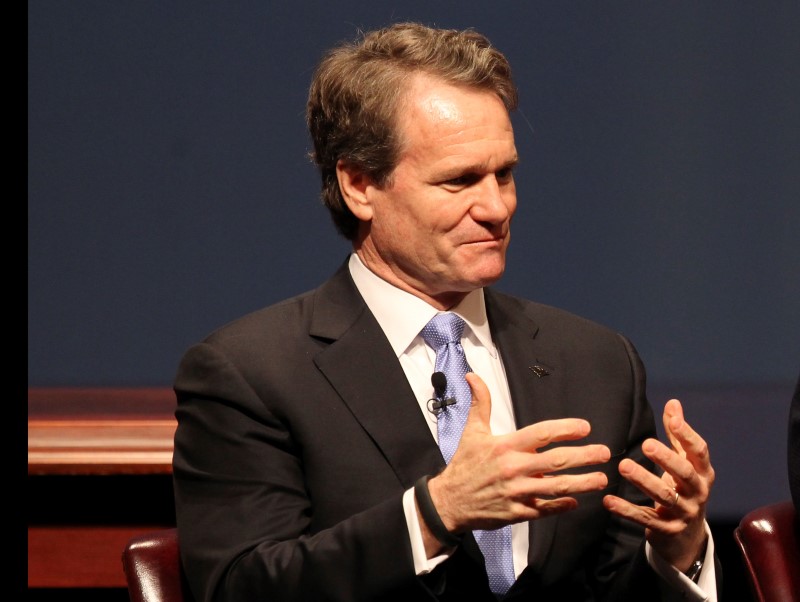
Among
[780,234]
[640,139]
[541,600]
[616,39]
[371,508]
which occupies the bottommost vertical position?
[541,600]

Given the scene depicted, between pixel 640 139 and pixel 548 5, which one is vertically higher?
pixel 548 5

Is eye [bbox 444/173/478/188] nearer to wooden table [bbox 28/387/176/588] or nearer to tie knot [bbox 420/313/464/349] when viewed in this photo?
tie knot [bbox 420/313/464/349]

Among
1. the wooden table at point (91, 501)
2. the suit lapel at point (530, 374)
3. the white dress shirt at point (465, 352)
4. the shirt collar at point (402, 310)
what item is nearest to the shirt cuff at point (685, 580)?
the white dress shirt at point (465, 352)

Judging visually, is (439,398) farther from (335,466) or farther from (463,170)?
(463,170)

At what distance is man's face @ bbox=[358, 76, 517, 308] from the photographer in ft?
5.63

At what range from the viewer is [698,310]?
9.55 ft

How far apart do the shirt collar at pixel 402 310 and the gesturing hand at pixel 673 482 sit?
38cm

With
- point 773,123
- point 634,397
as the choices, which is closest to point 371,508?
point 634,397

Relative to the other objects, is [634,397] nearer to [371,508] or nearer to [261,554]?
[371,508]

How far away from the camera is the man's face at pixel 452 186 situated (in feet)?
5.63

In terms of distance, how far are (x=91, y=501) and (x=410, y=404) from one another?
106 cm

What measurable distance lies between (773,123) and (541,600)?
1.65 m

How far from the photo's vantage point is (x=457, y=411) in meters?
1.71

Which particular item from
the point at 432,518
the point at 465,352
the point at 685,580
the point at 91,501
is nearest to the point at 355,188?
the point at 465,352
